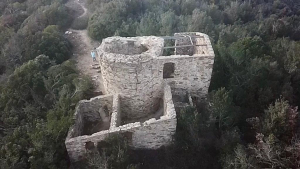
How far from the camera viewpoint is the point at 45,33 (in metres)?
22.0

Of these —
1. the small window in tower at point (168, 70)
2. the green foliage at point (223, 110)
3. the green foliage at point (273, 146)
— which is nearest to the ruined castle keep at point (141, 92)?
the small window in tower at point (168, 70)

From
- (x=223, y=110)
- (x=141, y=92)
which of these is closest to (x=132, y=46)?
(x=141, y=92)

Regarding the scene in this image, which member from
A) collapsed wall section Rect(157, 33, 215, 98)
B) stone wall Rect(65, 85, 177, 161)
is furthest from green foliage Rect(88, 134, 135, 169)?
collapsed wall section Rect(157, 33, 215, 98)

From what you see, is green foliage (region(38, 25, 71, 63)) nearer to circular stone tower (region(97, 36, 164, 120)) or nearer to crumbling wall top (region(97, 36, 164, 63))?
crumbling wall top (region(97, 36, 164, 63))

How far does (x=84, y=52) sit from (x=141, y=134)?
11.7 m

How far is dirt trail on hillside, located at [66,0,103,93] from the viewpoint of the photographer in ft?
59.5

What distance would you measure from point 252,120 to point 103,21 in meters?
15.7

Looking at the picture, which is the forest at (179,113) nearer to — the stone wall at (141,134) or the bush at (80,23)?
the bush at (80,23)

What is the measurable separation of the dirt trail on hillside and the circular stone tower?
310 centimetres

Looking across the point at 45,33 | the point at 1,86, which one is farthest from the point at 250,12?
the point at 1,86

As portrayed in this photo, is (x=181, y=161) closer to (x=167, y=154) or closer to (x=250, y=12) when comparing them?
(x=167, y=154)

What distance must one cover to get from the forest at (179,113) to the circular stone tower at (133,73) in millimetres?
2052

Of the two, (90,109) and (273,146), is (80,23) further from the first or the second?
(273,146)

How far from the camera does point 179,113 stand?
46.5ft
